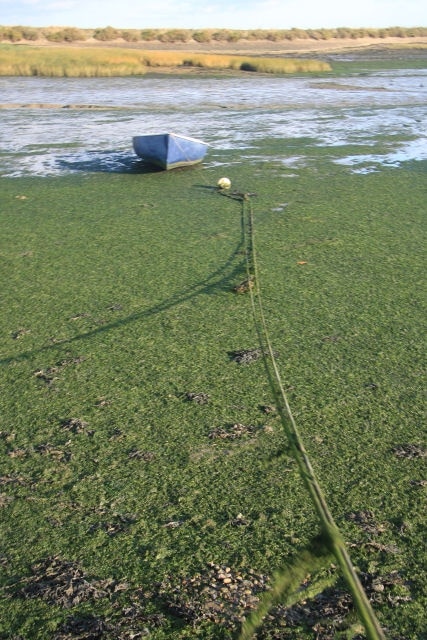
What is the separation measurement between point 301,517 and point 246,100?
13.6 m

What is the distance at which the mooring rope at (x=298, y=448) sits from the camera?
3.74 feet

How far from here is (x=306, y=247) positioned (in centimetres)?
484

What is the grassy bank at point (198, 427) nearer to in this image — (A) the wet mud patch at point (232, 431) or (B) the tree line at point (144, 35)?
(A) the wet mud patch at point (232, 431)

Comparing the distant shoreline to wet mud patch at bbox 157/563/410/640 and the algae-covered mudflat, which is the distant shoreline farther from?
wet mud patch at bbox 157/563/410/640

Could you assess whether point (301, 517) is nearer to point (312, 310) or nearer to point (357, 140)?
point (312, 310)

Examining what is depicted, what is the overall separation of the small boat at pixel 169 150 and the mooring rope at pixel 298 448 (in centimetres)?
135

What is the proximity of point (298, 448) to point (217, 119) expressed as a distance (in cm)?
1013

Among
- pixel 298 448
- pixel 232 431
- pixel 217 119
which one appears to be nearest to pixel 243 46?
pixel 217 119

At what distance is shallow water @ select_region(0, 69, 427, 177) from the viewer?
8.35 m

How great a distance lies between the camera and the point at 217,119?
11867 mm

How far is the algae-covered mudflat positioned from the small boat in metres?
1.63

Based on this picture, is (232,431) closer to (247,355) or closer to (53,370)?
(247,355)

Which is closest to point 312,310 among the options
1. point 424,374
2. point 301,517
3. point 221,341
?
point 221,341

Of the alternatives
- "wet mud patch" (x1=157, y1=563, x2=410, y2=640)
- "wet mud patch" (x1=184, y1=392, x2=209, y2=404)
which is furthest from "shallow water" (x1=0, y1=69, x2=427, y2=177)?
"wet mud patch" (x1=157, y1=563, x2=410, y2=640)
